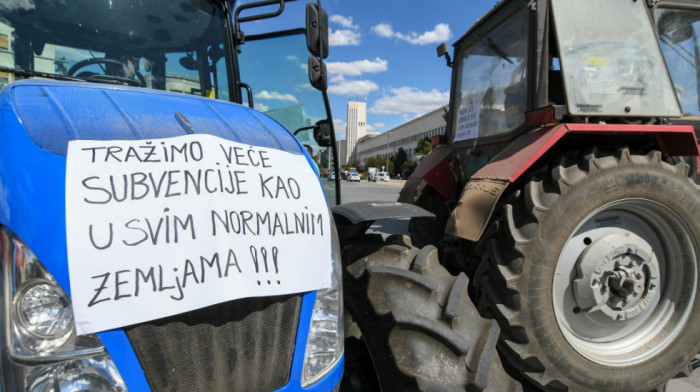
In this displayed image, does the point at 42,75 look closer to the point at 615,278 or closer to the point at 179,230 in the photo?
the point at 179,230

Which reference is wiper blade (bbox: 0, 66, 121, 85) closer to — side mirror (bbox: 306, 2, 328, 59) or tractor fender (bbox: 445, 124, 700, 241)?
side mirror (bbox: 306, 2, 328, 59)

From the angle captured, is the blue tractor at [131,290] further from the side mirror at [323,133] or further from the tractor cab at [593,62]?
the tractor cab at [593,62]

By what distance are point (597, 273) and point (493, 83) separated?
169 centimetres

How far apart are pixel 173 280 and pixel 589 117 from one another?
244 centimetres

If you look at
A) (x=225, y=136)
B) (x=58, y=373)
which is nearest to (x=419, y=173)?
(x=225, y=136)

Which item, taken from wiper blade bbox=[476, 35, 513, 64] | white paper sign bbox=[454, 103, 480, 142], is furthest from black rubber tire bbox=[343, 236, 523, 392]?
wiper blade bbox=[476, 35, 513, 64]

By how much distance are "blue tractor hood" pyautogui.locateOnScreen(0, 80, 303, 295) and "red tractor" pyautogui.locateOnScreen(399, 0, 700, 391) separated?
1277 millimetres

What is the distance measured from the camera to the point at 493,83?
328 cm

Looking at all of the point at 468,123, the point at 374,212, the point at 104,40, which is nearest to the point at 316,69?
the point at 104,40

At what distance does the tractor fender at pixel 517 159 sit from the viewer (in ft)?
7.12

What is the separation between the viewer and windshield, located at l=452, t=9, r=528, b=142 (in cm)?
285

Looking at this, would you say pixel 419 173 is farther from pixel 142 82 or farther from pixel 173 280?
pixel 173 280

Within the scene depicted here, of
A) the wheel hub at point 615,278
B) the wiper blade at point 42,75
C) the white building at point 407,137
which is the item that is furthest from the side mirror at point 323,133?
the white building at point 407,137

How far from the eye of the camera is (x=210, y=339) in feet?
3.58
